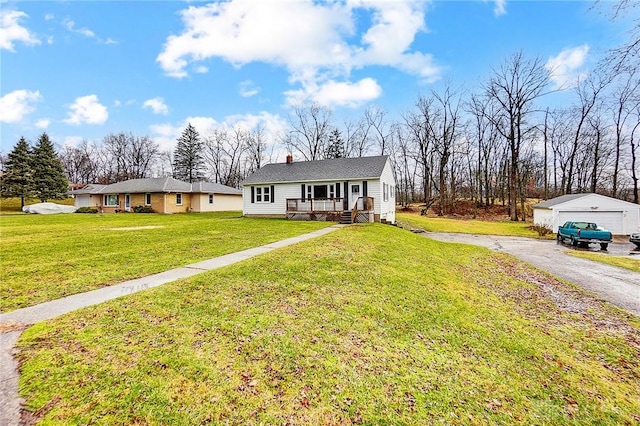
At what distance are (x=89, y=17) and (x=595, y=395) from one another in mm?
16608

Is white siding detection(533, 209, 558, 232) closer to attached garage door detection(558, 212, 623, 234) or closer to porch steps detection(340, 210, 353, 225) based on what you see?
attached garage door detection(558, 212, 623, 234)

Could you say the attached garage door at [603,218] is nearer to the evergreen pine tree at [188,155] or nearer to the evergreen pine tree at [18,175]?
the evergreen pine tree at [188,155]

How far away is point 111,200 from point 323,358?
39458mm

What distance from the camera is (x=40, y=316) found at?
407 cm

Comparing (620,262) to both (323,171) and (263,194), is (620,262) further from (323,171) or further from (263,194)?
(263,194)

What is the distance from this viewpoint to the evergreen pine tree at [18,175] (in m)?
34.7

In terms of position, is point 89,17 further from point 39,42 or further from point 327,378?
point 327,378

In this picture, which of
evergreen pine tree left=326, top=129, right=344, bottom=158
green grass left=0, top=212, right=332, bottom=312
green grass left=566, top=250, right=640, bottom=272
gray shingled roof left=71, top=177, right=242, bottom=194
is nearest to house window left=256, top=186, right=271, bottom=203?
gray shingled roof left=71, top=177, right=242, bottom=194

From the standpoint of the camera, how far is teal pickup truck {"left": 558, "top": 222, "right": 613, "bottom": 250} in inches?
664

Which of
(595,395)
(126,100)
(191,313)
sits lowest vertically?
(595,395)

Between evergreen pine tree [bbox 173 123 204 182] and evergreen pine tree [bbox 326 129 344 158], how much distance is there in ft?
74.9

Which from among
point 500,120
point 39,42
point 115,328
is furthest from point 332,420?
point 500,120

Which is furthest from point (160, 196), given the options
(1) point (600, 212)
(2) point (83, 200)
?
(1) point (600, 212)

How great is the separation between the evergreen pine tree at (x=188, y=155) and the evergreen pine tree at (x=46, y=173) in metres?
15.1
